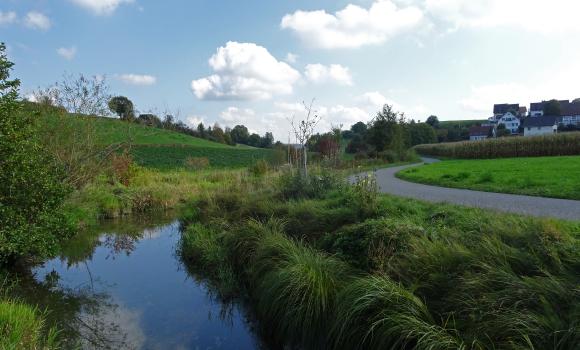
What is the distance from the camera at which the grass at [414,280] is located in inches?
163

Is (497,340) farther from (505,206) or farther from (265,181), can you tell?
(265,181)

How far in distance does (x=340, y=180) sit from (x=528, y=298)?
917 cm

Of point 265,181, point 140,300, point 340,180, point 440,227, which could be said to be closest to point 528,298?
point 440,227

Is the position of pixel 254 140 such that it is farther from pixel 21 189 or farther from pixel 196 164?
pixel 21 189

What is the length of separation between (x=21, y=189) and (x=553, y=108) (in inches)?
4817

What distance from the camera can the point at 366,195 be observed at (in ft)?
33.1

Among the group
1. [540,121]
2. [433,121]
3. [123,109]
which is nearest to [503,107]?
[433,121]

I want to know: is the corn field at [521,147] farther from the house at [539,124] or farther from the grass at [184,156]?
the house at [539,124]

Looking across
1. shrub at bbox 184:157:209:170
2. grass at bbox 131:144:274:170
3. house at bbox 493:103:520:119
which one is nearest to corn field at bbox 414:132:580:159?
grass at bbox 131:144:274:170

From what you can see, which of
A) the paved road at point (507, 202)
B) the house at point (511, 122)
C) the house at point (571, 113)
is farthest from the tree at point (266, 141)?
the paved road at point (507, 202)

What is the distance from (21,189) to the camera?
344 inches

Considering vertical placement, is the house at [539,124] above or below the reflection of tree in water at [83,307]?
above

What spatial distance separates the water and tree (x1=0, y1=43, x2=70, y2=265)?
113cm

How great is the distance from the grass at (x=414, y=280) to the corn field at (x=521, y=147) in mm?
34088
